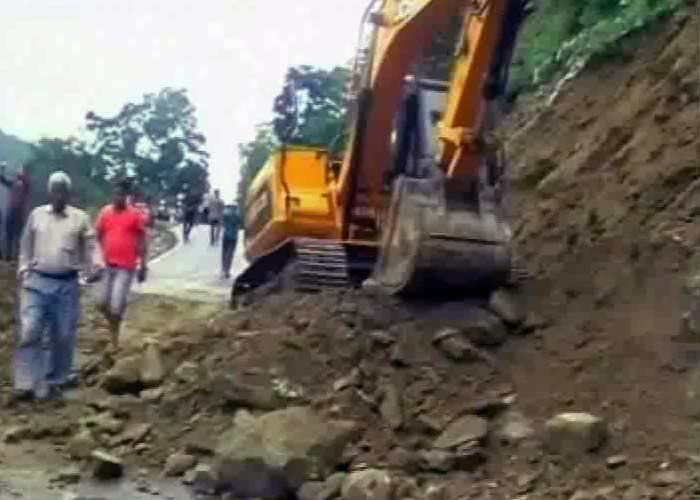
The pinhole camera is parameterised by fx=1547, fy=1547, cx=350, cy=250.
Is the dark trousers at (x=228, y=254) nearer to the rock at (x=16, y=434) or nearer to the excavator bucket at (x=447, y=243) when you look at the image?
the excavator bucket at (x=447, y=243)

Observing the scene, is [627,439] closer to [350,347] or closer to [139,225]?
[350,347]

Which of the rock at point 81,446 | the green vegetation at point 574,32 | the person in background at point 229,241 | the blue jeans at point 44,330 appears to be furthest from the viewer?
the person in background at point 229,241

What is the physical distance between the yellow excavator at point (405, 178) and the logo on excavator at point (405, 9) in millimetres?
11

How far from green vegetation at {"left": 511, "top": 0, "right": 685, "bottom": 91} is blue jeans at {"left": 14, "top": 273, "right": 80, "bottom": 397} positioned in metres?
5.28

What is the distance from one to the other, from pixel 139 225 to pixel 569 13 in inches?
215

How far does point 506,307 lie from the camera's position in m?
9.78

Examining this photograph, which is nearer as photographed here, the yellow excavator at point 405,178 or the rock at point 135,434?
the rock at point 135,434

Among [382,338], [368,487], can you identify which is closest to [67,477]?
[368,487]

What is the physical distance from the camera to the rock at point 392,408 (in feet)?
28.3

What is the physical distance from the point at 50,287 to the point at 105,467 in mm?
2113

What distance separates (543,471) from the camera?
7773 mm

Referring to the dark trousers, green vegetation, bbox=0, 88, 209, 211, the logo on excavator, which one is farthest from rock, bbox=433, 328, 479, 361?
green vegetation, bbox=0, 88, 209, 211

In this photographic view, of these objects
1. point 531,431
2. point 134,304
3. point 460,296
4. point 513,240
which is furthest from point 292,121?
point 531,431

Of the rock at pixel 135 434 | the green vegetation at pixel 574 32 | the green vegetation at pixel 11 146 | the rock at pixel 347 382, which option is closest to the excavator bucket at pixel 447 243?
the rock at pixel 347 382
